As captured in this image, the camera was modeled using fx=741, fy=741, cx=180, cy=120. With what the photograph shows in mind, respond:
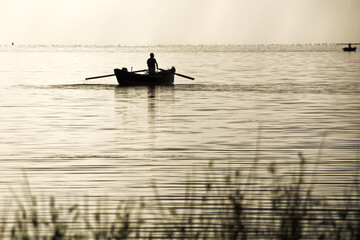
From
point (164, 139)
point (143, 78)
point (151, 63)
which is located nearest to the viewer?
point (164, 139)

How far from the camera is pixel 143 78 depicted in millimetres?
46750

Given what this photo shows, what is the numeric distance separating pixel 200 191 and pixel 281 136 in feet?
30.4

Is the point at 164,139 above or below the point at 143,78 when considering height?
above

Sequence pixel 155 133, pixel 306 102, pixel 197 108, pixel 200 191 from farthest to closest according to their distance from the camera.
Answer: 1. pixel 306 102
2. pixel 197 108
3. pixel 155 133
4. pixel 200 191

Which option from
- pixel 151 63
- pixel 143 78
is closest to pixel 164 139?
pixel 151 63

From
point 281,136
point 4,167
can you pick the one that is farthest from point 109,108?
point 4,167

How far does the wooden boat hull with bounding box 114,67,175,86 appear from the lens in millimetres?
46594

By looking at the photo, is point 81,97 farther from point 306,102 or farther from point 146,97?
point 306,102

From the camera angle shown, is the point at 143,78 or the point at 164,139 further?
the point at 143,78

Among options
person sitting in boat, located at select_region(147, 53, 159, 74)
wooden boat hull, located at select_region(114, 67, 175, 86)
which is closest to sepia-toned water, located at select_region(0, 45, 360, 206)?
person sitting in boat, located at select_region(147, 53, 159, 74)

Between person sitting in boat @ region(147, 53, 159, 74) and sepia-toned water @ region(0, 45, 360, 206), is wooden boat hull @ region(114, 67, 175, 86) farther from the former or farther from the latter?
sepia-toned water @ region(0, 45, 360, 206)

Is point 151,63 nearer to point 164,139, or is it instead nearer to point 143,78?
point 143,78

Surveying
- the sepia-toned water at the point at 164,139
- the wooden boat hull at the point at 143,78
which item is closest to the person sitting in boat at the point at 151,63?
the wooden boat hull at the point at 143,78

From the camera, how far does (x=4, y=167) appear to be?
1662 cm
